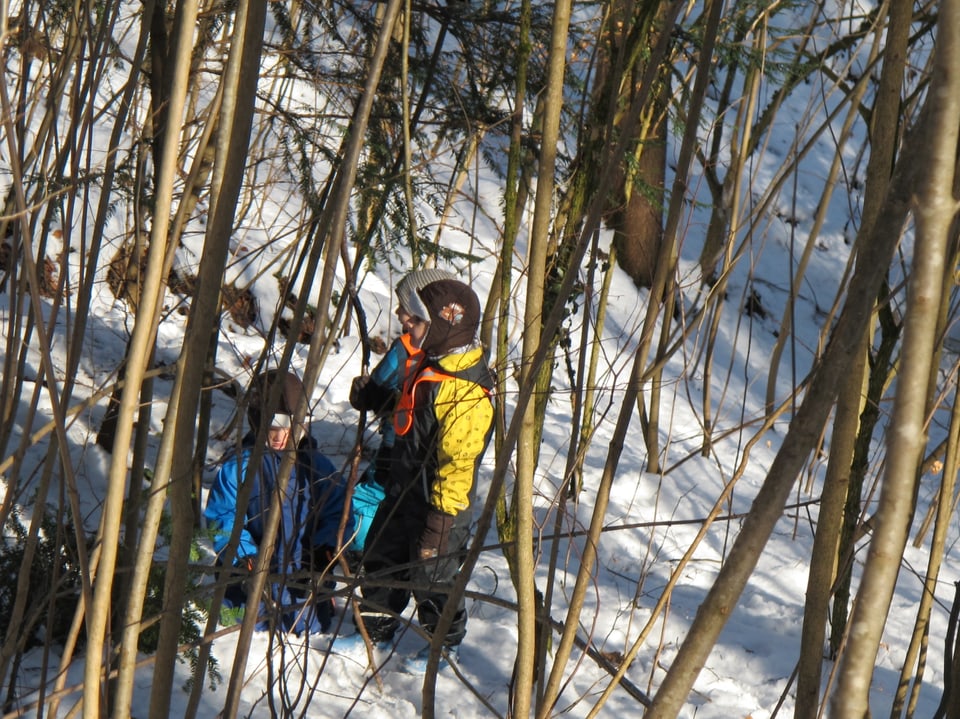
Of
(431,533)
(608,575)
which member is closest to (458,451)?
(431,533)

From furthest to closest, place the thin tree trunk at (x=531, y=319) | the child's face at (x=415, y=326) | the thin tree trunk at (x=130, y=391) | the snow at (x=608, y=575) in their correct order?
the child's face at (x=415, y=326)
the snow at (x=608, y=575)
the thin tree trunk at (x=531, y=319)
the thin tree trunk at (x=130, y=391)

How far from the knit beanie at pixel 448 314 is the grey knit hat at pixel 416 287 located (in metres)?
0.02

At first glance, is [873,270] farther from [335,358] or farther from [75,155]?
[335,358]

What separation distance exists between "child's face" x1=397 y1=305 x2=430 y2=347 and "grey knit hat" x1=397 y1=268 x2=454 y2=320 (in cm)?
3

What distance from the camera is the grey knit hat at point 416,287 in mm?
2607

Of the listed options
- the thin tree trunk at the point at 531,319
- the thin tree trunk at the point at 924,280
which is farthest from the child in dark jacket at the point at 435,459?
the thin tree trunk at the point at 924,280

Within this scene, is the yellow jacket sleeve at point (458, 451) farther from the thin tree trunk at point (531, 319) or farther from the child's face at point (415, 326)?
the thin tree trunk at point (531, 319)

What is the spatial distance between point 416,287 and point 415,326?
18cm

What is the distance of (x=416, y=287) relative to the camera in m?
2.66

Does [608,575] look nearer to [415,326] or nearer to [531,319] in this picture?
[415,326]

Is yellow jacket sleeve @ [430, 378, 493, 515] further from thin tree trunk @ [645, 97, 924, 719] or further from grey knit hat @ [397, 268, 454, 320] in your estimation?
thin tree trunk @ [645, 97, 924, 719]

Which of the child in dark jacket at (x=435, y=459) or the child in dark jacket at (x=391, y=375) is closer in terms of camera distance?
the child in dark jacket at (x=435, y=459)

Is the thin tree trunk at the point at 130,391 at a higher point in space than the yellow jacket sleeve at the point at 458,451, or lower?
higher

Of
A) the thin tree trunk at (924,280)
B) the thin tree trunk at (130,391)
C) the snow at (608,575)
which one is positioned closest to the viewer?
the thin tree trunk at (924,280)
